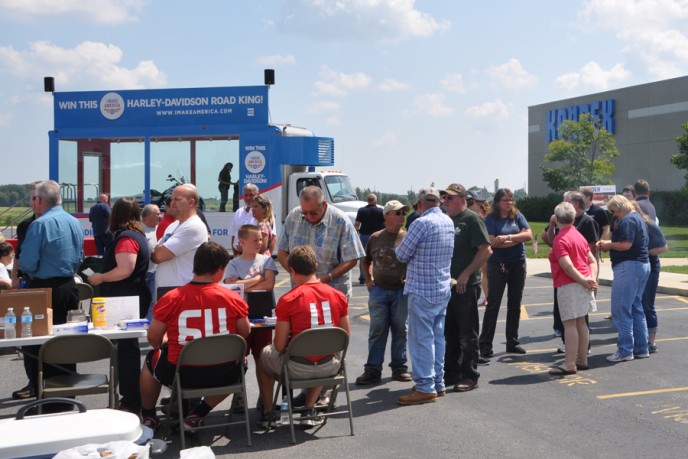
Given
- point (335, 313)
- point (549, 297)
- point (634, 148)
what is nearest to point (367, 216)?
point (549, 297)

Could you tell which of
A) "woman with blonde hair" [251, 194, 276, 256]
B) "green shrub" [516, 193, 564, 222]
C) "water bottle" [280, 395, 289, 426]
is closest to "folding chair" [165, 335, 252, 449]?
"water bottle" [280, 395, 289, 426]

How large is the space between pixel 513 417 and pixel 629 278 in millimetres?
3014

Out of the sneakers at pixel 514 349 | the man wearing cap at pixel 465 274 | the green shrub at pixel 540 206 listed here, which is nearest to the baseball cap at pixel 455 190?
the man wearing cap at pixel 465 274

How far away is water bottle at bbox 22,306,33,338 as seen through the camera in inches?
229

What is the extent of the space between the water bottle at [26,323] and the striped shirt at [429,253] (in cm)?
308

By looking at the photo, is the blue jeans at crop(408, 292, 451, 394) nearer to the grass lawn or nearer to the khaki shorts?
the khaki shorts

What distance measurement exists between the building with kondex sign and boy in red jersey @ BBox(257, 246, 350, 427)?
46.2 m

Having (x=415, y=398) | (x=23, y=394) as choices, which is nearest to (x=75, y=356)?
(x=23, y=394)

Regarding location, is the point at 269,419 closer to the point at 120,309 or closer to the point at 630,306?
the point at 120,309

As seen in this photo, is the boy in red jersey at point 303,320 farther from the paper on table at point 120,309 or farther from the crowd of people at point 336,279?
the paper on table at point 120,309

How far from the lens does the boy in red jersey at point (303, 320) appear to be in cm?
605

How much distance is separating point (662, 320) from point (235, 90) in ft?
36.6

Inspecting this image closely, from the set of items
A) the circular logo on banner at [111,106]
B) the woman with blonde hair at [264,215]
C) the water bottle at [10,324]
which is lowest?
the water bottle at [10,324]

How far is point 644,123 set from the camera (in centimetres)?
5225
